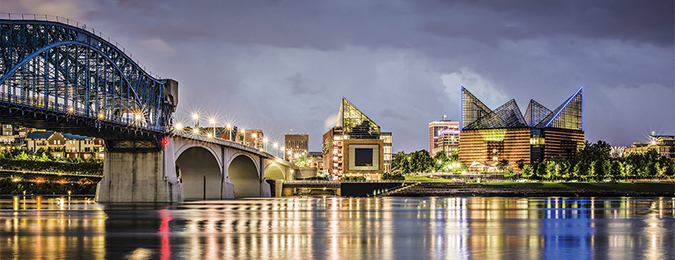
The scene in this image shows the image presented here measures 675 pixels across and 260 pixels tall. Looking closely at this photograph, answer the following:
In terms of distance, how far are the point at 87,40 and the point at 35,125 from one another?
14639 mm

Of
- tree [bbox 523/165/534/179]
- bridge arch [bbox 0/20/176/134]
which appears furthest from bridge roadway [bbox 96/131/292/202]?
tree [bbox 523/165/534/179]

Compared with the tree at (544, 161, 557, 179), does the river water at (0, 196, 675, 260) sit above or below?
above

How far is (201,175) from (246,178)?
27915 millimetres

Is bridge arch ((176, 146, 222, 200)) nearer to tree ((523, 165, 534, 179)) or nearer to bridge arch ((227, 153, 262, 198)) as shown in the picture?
bridge arch ((227, 153, 262, 198))

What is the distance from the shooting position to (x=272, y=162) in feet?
503

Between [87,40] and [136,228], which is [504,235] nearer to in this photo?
[136,228]

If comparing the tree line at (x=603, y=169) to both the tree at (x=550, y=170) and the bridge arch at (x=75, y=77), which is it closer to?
the tree at (x=550, y=170)

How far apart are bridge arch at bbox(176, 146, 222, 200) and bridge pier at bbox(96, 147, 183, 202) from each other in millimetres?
19794

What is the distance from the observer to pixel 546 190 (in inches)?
5079

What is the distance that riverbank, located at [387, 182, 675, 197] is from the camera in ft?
393

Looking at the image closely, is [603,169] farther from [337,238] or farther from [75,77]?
[337,238]

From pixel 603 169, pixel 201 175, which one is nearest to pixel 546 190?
pixel 603 169

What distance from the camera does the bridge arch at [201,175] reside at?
4140 inches

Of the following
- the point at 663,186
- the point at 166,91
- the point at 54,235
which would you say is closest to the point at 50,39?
the point at 166,91
